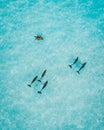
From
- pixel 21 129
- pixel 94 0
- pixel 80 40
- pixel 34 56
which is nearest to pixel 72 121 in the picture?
pixel 21 129

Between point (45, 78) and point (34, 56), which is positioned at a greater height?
point (34, 56)

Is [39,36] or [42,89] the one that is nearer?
[42,89]

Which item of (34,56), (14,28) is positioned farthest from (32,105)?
(14,28)

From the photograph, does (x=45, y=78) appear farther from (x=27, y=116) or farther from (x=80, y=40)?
(x=80, y=40)

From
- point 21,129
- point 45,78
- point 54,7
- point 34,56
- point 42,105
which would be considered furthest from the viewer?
point 54,7

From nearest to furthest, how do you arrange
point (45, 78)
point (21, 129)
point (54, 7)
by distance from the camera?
1. point (21, 129)
2. point (45, 78)
3. point (54, 7)

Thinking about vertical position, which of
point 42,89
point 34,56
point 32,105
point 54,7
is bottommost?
point 32,105
